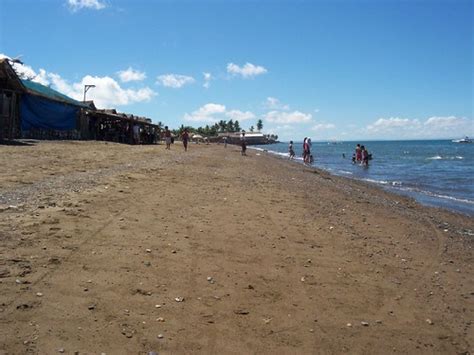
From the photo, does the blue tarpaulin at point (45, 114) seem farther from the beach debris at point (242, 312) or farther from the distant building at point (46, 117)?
the beach debris at point (242, 312)

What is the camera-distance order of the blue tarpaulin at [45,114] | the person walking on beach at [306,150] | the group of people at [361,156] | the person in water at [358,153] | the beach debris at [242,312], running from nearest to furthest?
the beach debris at [242,312] → the blue tarpaulin at [45,114] → the person walking on beach at [306,150] → the group of people at [361,156] → the person in water at [358,153]

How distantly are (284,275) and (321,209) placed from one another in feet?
16.3

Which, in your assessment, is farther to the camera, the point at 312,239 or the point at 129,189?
the point at 129,189

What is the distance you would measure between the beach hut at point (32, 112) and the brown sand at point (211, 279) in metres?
13.1

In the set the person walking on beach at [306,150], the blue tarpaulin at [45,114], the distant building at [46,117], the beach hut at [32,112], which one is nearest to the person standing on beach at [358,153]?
the person walking on beach at [306,150]

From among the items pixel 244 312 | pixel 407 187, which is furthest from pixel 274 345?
pixel 407 187

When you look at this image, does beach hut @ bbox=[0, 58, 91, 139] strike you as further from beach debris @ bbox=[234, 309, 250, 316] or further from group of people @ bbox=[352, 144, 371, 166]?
group of people @ bbox=[352, 144, 371, 166]

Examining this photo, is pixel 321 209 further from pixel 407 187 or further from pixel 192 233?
pixel 407 187

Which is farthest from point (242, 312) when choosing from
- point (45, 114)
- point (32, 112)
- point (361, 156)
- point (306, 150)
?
point (361, 156)

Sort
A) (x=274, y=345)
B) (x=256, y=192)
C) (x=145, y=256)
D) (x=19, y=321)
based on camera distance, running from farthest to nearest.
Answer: (x=256, y=192)
(x=145, y=256)
(x=274, y=345)
(x=19, y=321)

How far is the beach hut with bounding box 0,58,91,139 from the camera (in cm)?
2012

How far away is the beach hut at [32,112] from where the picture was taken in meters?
20.1

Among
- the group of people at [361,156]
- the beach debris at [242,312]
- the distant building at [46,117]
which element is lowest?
the beach debris at [242,312]

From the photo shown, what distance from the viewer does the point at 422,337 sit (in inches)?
170
